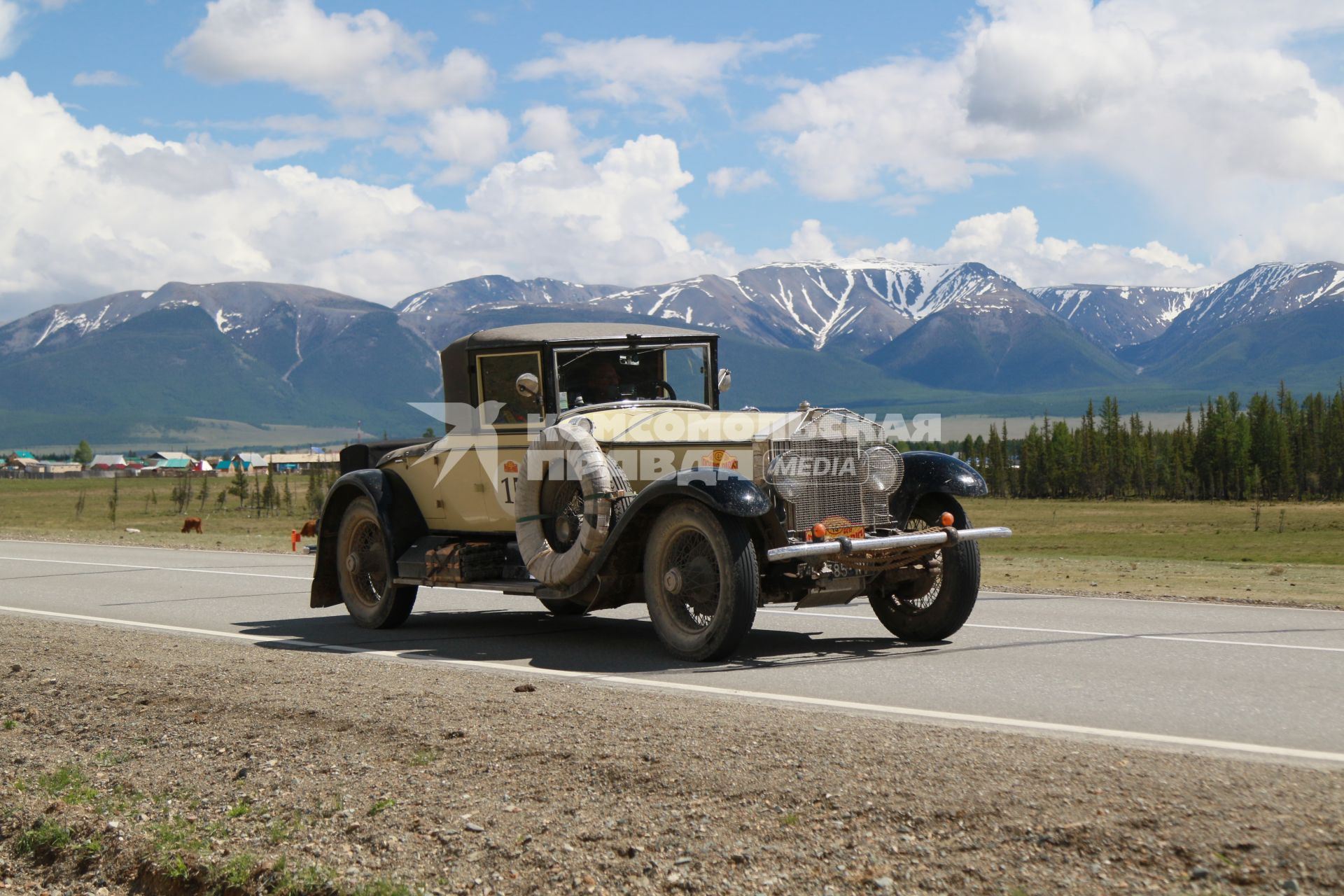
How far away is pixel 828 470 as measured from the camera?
1003 centimetres

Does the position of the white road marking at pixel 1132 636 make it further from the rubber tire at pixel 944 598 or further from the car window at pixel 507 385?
the car window at pixel 507 385

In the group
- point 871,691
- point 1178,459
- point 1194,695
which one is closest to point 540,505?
point 871,691

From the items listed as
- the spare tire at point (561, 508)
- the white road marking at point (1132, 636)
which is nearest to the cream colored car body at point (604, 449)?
the spare tire at point (561, 508)

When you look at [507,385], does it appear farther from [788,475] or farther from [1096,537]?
[1096,537]

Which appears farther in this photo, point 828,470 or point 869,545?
point 828,470

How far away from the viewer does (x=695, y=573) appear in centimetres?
966

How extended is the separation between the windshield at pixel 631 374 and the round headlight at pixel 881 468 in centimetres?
221

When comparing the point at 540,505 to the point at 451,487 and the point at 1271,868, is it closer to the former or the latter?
the point at 451,487

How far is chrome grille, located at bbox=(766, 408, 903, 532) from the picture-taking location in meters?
9.86

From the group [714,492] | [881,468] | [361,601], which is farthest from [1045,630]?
[361,601]

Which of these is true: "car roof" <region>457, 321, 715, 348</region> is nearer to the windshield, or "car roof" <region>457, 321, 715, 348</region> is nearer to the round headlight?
the windshield

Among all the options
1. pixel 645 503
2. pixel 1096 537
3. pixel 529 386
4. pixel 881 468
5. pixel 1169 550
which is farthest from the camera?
pixel 1096 537

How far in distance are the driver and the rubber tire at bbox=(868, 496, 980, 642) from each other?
9.08 ft

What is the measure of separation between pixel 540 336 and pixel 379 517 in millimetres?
2291
